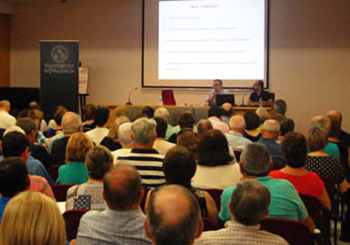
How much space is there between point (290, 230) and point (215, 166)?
1.14 meters

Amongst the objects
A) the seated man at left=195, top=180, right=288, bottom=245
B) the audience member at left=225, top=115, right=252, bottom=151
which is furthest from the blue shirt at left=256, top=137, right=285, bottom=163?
the seated man at left=195, top=180, right=288, bottom=245

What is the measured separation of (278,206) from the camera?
276 cm

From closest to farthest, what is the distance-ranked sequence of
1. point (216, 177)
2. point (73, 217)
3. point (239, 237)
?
point (239, 237) → point (73, 217) → point (216, 177)

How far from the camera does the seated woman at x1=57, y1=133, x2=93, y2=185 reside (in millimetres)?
3623

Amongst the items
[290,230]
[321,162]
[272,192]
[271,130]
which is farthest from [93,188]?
[271,130]

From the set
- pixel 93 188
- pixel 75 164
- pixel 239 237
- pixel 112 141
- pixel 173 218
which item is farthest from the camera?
pixel 112 141

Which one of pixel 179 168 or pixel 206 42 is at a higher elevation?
pixel 206 42

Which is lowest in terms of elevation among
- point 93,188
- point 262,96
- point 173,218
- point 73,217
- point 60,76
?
point 73,217

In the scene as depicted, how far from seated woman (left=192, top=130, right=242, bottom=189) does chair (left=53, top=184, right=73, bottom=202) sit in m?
0.98

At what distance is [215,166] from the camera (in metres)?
3.45

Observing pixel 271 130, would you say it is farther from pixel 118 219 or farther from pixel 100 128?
pixel 118 219

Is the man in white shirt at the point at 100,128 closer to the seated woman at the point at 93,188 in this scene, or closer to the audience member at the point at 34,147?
the audience member at the point at 34,147

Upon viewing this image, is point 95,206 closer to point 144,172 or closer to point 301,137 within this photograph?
point 144,172

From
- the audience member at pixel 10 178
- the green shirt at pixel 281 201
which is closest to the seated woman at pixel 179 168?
the green shirt at pixel 281 201
